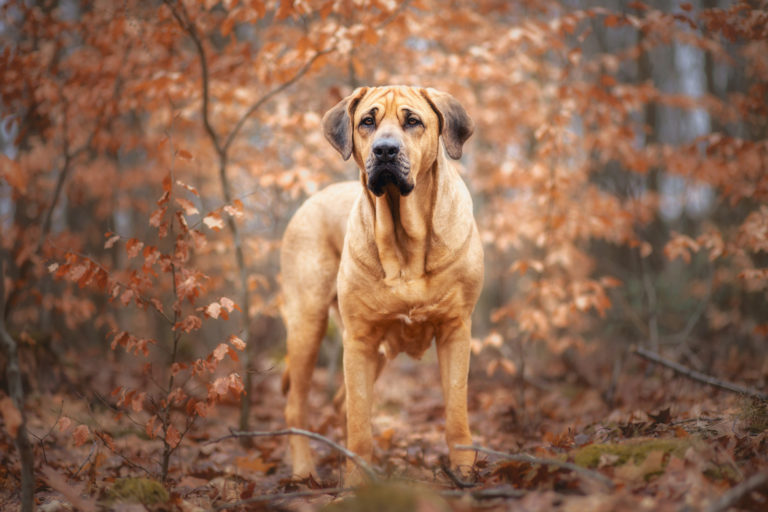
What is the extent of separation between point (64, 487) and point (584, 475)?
7.67 ft

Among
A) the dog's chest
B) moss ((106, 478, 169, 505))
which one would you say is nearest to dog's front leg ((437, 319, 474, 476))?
the dog's chest

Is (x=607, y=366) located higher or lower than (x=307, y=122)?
lower

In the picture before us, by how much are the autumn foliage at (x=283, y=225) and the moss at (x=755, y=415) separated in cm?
2

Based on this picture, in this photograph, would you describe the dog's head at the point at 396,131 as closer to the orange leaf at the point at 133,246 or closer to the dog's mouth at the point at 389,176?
the dog's mouth at the point at 389,176

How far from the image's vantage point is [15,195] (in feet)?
17.8

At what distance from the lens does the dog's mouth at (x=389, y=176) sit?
10.4 ft

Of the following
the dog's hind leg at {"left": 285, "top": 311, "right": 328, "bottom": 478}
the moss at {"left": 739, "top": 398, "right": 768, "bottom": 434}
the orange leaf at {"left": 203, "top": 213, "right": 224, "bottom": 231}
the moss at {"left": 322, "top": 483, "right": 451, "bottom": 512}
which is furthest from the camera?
the dog's hind leg at {"left": 285, "top": 311, "right": 328, "bottom": 478}

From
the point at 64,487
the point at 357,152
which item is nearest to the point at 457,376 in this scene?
the point at 357,152

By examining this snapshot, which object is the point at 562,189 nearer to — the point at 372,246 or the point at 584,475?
the point at 372,246

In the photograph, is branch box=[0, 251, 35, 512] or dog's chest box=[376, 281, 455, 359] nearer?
branch box=[0, 251, 35, 512]

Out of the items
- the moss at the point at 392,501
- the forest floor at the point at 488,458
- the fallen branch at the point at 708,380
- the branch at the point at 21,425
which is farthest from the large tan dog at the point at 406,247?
the fallen branch at the point at 708,380

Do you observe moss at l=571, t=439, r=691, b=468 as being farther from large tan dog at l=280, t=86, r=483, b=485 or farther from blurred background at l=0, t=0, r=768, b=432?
blurred background at l=0, t=0, r=768, b=432

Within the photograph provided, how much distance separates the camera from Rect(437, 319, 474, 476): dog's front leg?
3508 mm

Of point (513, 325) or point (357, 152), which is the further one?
point (513, 325)
